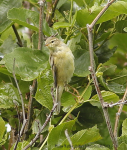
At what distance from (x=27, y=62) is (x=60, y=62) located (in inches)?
20.3

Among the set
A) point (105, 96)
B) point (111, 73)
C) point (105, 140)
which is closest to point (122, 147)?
point (105, 96)

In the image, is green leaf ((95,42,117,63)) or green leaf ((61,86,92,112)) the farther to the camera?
green leaf ((95,42,117,63))

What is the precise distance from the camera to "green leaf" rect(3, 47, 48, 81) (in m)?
1.61

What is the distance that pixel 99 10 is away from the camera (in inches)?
61.6

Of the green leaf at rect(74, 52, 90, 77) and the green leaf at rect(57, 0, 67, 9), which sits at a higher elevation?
the green leaf at rect(57, 0, 67, 9)

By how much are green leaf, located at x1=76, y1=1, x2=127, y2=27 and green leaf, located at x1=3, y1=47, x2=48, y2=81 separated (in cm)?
31

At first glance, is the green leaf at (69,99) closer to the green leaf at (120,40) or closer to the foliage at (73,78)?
the foliage at (73,78)

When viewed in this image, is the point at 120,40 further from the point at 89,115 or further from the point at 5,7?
the point at 5,7

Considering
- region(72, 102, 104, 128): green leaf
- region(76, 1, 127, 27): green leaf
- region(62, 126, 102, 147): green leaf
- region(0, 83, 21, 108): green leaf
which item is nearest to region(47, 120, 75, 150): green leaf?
region(62, 126, 102, 147): green leaf

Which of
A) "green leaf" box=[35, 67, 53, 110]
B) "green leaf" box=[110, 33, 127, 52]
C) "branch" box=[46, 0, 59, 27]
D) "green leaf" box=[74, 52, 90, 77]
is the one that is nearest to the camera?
"green leaf" box=[35, 67, 53, 110]

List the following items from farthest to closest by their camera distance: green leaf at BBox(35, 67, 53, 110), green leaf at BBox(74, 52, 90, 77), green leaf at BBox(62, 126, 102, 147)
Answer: green leaf at BBox(74, 52, 90, 77), green leaf at BBox(35, 67, 53, 110), green leaf at BBox(62, 126, 102, 147)

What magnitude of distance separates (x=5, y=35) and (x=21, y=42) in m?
0.21

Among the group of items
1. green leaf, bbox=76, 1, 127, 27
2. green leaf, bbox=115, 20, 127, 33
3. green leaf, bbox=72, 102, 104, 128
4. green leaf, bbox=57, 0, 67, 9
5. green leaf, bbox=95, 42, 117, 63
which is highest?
green leaf, bbox=57, 0, 67, 9

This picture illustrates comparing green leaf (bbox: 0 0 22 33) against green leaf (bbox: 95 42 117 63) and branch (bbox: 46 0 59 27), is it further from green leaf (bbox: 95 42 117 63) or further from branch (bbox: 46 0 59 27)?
green leaf (bbox: 95 42 117 63)
